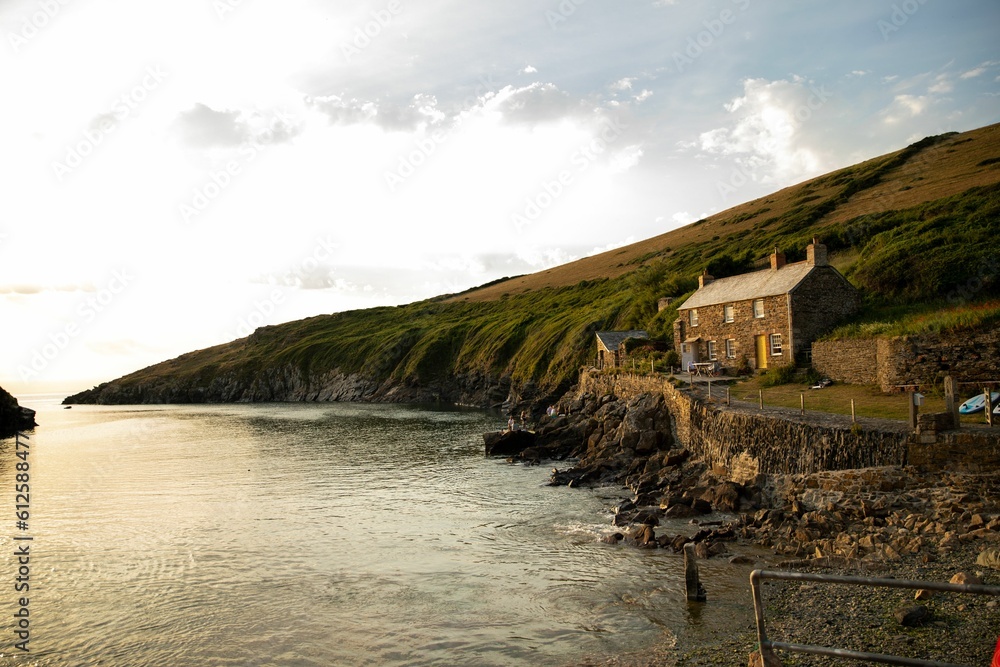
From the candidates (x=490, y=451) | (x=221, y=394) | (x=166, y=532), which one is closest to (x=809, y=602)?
(x=166, y=532)

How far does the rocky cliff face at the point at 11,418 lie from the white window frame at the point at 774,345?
251ft

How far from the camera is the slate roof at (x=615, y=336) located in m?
62.5

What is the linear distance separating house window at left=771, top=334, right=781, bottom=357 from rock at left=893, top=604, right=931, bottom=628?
3175 centimetres

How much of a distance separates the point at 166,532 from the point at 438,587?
1368 centimetres

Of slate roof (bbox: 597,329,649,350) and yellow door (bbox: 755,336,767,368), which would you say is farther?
slate roof (bbox: 597,329,649,350)

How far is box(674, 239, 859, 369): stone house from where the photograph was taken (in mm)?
41750

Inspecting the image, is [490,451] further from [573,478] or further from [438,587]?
[438,587]

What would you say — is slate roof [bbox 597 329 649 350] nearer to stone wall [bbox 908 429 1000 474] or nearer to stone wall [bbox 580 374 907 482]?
stone wall [bbox 580 374 907 482]

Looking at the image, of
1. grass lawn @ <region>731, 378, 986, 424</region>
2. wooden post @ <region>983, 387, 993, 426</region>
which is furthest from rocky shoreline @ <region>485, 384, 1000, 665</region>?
grass lawn @ <region>731, 378, 986, 424</region>

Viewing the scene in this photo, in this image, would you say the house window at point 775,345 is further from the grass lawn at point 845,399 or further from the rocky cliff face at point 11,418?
the rocky cliff face at point 11,418

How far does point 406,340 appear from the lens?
135 metres

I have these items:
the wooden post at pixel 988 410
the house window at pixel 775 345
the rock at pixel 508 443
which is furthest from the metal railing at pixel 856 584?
the rock at pixel 508 443

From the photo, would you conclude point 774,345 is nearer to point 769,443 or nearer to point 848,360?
point 848,360

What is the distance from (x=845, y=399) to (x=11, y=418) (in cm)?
8576
